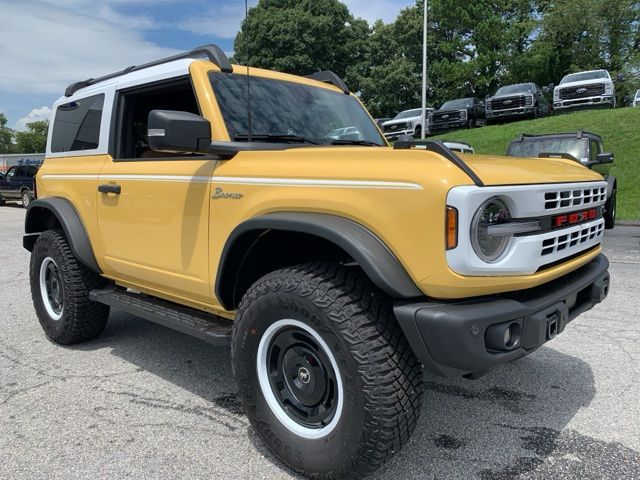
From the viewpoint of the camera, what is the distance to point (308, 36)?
136 ft

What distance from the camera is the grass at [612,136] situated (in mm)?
14094

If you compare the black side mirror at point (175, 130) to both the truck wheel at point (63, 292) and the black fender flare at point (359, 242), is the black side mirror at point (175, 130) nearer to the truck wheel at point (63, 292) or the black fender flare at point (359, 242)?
the black fender flare at point (359, 242)

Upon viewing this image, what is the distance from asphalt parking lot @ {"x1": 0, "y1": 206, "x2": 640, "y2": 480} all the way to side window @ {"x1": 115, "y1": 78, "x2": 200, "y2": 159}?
1550 millimetres

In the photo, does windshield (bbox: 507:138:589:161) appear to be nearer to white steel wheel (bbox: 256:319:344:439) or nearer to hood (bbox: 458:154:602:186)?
hood (bbox: 458:154:602:186)

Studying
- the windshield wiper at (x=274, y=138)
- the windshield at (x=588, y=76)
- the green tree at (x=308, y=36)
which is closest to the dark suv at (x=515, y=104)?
the windshield at (x=588, y=76)

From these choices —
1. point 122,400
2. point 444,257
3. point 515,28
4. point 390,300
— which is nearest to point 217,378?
point 122,400

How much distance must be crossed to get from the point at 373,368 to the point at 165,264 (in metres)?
1.65

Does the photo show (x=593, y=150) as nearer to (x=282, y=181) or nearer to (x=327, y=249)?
(x=327, y=249)

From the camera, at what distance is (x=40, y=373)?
386cm

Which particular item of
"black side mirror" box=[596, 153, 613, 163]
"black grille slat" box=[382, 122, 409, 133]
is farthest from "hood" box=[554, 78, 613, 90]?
"black side mirror" box=[596, 153, 613, 163]

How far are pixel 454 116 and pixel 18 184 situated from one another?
1819cm

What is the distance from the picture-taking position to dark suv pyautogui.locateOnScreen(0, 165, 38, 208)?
2188 cm

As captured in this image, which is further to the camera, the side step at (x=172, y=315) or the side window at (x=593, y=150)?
the side window at (x=593, y=150)

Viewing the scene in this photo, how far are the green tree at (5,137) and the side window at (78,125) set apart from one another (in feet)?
358
